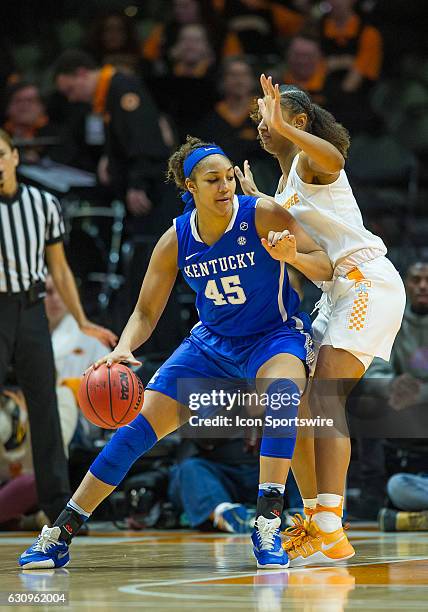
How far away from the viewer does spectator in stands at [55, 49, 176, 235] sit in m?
9.06

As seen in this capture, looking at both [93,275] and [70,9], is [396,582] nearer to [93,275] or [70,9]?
[93,275]

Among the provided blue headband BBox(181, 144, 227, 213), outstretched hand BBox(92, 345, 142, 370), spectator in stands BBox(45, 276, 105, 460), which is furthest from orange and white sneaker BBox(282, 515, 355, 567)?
spectator in stands BBox(45, 276, 105, 460)

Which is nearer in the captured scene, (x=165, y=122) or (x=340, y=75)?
(x=165, y=122)

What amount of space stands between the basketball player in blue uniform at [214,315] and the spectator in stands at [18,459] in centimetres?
244

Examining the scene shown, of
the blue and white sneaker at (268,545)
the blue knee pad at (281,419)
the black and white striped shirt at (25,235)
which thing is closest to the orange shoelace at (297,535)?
the blue and white sneaker at (268,545)

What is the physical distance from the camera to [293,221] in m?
4.85

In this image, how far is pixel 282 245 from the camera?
4504 millimetres

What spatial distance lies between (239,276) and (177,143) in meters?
4.91

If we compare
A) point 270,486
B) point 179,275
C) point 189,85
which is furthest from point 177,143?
point 270,486

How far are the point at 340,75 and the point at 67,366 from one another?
14.6ft

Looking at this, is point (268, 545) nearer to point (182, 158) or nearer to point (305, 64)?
point (182, 158)

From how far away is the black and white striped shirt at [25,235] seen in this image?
20.9 ft

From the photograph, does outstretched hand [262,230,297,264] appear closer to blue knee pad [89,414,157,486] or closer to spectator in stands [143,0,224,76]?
blue knee pad [89,414,157,486]

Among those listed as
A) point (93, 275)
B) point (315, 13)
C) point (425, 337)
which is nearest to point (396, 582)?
point (425, 337)
